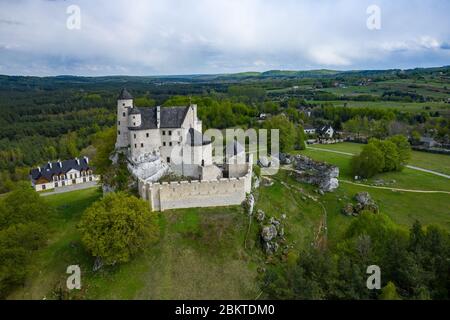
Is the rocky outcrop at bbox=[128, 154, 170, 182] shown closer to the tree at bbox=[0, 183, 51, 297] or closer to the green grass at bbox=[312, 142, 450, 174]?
the tree at bbox=[0, 183, 51, 297]

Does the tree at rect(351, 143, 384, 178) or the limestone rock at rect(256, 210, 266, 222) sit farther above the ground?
the tree at rect(351, 143, 384, 178)

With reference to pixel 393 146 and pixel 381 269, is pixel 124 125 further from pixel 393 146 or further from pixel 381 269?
pixel 393 146

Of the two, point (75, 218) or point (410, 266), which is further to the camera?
point (75, 218)

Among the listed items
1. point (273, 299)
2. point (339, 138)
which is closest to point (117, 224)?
point (273, 299)

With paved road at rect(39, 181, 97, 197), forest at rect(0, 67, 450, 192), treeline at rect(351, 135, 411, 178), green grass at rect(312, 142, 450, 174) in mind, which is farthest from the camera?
forest at rect(0, 67, 450, 192)

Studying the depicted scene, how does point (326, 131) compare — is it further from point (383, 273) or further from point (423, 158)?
point (383, 273)

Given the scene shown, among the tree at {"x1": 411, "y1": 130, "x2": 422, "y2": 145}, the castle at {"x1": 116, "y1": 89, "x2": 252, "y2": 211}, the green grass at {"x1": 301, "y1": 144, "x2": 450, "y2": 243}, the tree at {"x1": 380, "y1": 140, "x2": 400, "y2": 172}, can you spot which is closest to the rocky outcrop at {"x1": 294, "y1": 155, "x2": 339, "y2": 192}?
the green grass at {"x1": 301, "y1": 144, "x2": 450, "y2": 243}
